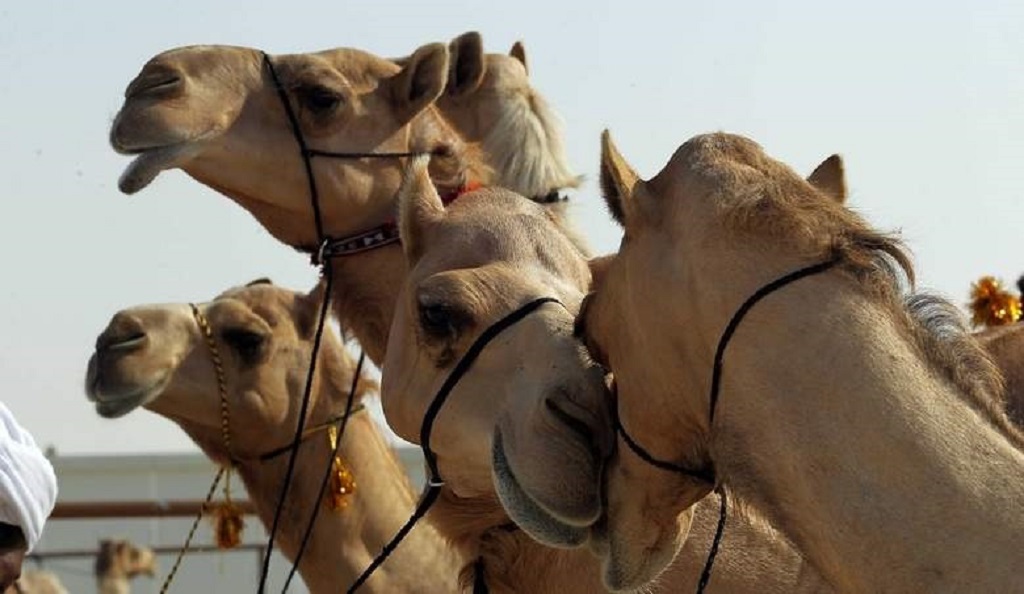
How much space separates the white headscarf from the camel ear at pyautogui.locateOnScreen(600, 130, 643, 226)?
1.21 m

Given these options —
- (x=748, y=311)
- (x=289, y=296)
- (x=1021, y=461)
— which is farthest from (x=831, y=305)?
(x=289, y=296)

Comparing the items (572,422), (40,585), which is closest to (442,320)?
(572,422)

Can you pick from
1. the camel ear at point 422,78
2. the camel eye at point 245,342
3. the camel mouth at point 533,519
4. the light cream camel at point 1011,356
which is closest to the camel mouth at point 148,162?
the camel ear at point 422,78

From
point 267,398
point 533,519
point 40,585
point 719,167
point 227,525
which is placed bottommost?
point 40,585

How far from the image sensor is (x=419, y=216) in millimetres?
5621

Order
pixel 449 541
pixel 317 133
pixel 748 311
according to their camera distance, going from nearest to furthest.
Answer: pixel 748 311, pixel 449 541, pixel 317 133

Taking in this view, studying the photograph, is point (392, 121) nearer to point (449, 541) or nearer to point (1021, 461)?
point (449, 541)

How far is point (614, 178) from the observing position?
4.33 metres

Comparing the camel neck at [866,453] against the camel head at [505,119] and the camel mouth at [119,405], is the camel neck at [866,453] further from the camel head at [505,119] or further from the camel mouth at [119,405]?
the camel mouth at [119,405]

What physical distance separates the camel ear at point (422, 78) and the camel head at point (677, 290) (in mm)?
2979

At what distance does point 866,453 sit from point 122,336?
18.3ft

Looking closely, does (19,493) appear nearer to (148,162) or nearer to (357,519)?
(148,162)

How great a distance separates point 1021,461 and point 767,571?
1655mm

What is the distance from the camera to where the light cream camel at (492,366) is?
5.00m
